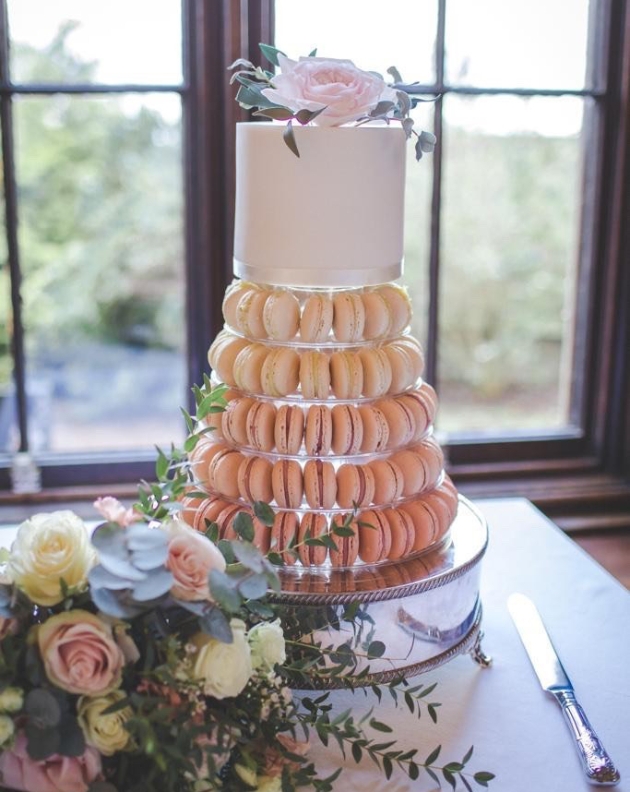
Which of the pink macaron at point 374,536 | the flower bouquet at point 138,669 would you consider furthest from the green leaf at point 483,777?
the pink macaron at point 374,536

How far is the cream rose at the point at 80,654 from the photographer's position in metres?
0.69

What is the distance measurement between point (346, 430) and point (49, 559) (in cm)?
30

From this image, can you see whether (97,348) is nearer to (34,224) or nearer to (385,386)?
(34,224)

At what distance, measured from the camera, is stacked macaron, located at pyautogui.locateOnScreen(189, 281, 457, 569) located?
35.8 inches

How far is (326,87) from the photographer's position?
2.83ft

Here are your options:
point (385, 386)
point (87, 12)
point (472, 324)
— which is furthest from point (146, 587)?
point (472, 324)

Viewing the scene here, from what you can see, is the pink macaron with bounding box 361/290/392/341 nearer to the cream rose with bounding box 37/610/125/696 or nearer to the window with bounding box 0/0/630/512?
the cream rose with bounding box 37/610/125/696

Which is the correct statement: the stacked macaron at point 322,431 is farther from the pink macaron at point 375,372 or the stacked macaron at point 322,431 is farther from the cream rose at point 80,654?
the cream rose at point 80,654

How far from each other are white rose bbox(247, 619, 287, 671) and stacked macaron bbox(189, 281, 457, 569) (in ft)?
0.39

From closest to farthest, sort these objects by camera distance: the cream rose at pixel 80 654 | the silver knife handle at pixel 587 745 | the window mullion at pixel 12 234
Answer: the cream rose at pixel 80 654 → the silver knife handle at pixel 587 745 → the window mullion at pixel 12 234

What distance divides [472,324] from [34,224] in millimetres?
845

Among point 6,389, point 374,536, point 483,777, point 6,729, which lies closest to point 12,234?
point 6,389

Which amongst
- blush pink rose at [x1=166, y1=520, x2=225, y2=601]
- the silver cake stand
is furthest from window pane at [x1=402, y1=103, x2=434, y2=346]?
blush pink rose at [x1=166, y1=520, x2=225, y2=601]

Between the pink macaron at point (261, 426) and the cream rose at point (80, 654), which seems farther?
the pink macaron at point (261, 426)
